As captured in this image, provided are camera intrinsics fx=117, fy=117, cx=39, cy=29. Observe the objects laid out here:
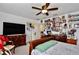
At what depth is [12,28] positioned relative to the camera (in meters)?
1.64

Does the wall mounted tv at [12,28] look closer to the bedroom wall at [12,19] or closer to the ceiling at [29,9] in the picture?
the bedroom wall at [12,19]

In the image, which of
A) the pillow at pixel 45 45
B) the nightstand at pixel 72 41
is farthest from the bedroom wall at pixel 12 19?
the nightstand at pixel 72 41

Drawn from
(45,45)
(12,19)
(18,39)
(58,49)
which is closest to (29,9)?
(12,19)

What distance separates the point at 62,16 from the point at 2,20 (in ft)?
2.71

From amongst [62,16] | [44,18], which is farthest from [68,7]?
[44,18]

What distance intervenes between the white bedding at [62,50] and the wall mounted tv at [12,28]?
34 centimetres

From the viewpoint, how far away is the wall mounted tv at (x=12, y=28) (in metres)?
1.60

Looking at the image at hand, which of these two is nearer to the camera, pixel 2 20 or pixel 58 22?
pixel 2 20

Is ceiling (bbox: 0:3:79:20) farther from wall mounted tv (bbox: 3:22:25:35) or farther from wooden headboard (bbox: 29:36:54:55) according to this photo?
wooden headboard (bbox: 29:36:54:55)

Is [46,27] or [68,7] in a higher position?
[68,7]

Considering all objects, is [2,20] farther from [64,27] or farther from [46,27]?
[64,27]


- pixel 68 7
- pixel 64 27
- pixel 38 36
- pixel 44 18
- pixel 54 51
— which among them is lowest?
→ pixel 54 51

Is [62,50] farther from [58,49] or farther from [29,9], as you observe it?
[29,9]

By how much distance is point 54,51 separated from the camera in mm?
1644
